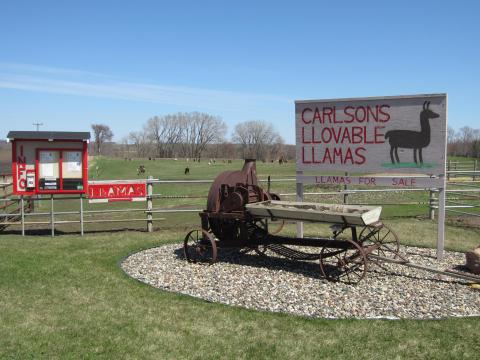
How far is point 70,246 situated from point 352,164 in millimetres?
6002

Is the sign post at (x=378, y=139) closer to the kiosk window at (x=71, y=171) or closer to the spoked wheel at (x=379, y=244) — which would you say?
the spoked wheel at (x=379, y=244)

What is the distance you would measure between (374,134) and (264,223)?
2.69 meters

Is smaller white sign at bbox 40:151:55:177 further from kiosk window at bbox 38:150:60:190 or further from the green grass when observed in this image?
the green grass

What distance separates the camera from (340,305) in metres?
6.03

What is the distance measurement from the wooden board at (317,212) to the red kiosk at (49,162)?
17.0ft

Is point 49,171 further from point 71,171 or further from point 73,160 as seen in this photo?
point 73,160

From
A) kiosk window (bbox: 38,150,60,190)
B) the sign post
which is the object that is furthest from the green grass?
kiosk window (bbox: 38,150,60,190)

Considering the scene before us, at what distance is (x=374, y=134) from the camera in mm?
8891

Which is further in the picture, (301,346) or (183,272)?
(183,272)

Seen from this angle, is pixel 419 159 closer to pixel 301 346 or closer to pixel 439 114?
pixel 439 114

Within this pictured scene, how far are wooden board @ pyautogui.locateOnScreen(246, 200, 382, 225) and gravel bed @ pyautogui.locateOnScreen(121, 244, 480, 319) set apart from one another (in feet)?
3.06

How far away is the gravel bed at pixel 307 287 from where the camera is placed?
19.4 ft

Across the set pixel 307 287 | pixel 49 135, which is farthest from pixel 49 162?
pixel 307 287

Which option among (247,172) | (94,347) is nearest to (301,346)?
(94,347)
